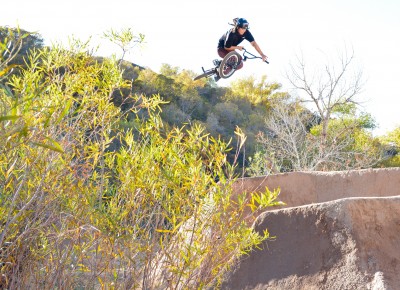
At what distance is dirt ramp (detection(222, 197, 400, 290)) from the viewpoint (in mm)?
3520

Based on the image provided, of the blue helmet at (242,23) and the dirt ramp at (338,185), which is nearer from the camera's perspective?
the dirt ramp at (338,185)

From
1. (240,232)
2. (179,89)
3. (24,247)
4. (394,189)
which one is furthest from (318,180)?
(179,89)

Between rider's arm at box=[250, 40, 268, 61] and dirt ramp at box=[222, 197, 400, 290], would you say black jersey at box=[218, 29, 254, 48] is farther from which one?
dirt ramp at box=[222, 197, 400, 290]

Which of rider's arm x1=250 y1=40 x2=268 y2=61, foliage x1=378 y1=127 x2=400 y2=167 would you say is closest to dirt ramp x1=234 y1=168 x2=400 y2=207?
rider's arm x1=250 y1=40 x2=268 y2=61

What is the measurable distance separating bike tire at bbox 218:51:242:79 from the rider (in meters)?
0.05

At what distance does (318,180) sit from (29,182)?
336cm

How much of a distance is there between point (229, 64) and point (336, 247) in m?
3.74

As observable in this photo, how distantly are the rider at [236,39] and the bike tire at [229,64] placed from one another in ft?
0.17

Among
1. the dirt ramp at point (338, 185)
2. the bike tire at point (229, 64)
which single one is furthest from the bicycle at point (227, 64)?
the dirt ramp at point (338, 185)

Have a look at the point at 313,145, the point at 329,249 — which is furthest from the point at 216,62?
the point at 313,145

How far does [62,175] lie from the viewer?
309cm

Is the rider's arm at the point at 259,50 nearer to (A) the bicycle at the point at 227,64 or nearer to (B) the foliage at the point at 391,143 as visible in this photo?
(A) the bicycle at the point at 227,64

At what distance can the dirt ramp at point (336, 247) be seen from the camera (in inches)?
139

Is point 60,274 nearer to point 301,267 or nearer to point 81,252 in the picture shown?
point 81,252
